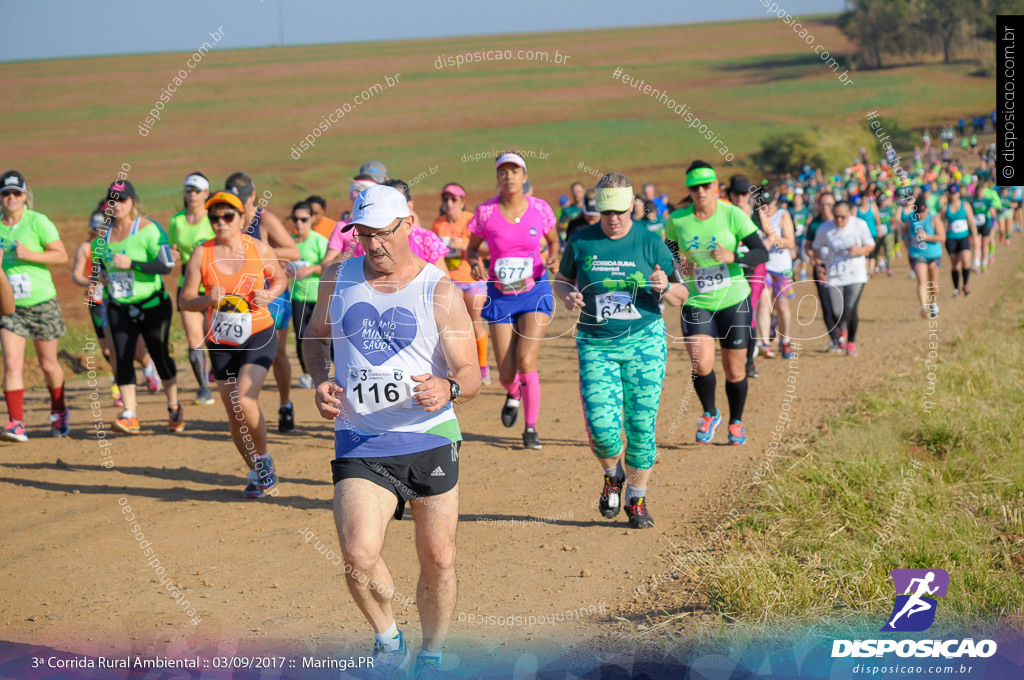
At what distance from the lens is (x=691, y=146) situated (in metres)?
48.8

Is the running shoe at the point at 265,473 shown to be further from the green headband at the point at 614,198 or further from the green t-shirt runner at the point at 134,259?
the green headband at the point at 614,198

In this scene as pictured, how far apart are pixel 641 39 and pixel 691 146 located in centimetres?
3801

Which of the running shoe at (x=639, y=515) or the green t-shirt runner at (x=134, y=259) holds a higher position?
the green t-shirt runner at (x=134, y=259)

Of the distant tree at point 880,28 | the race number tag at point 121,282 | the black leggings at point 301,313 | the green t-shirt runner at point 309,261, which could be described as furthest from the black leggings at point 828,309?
the distant tree at point 880,28

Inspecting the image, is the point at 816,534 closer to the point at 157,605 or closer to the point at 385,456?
the point at 385,456

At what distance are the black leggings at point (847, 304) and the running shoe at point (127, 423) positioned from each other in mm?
7678

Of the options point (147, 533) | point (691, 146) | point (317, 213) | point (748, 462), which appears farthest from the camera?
point (691, 146)

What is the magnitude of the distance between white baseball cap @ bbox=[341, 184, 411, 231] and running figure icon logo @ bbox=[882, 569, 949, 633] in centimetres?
297

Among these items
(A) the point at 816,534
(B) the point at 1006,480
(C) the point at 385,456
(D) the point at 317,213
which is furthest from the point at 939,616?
(D) the point at 317,213

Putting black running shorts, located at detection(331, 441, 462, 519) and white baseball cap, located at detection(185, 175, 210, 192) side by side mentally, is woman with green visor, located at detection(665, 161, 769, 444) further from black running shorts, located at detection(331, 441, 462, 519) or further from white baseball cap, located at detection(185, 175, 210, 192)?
white baseball cap, located at detection(185, 175, 210, 192)

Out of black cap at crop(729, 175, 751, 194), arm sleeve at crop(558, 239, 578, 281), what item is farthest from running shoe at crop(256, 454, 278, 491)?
black cap at crop(729, 175, 751, 194)

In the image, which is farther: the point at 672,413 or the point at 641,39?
the point at 641,39

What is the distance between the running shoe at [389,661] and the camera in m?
3.99

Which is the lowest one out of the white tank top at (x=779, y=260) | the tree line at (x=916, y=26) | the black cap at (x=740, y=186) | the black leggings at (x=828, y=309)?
the black leggings at (x=828, y=309)
